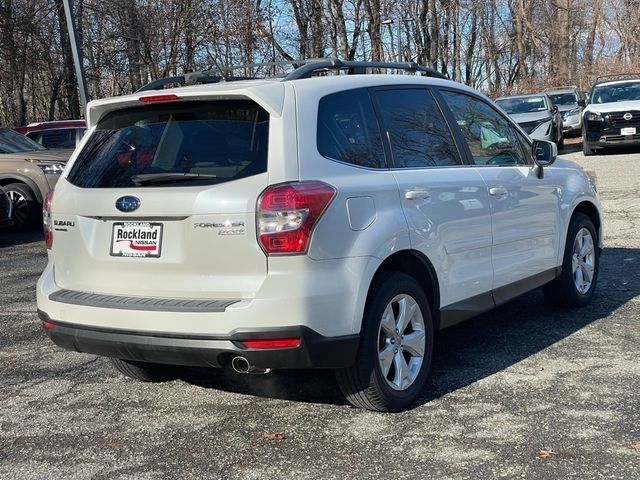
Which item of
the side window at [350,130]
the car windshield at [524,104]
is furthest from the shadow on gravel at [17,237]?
the car windshield at [524,104]

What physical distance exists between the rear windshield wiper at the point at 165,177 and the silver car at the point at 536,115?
17.5m

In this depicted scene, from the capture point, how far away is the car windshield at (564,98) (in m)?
27.8

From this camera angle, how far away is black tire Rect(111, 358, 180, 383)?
495cm

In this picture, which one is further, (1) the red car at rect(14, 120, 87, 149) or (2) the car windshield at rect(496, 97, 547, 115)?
(2) the car windshield at rect(496, 97, 547, 115)

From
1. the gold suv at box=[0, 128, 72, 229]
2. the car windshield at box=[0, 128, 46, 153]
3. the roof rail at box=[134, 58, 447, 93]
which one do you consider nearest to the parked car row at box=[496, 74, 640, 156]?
the car windshield at box=[0, 128, 46, 153]

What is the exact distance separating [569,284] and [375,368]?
265cm

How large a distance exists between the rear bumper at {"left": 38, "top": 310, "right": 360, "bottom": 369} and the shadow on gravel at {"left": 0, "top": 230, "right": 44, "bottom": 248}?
28.5 feet

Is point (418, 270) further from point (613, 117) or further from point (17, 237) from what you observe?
point (613, 117)

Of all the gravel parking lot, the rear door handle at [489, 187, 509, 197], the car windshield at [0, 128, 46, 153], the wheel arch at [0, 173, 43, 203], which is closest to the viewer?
the gravel parking lot

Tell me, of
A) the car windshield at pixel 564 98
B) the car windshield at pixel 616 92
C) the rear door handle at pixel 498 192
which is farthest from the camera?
the car windshield at pixel 564 98

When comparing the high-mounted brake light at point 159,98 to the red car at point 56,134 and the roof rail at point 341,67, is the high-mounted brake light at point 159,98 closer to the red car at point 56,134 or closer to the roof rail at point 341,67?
the roof rail at point 341,67

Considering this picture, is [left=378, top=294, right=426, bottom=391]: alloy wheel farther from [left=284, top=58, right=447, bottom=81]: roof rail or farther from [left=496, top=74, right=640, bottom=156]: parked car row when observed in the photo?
[left=496, top=74, right=640, bottom=156]: parked car row

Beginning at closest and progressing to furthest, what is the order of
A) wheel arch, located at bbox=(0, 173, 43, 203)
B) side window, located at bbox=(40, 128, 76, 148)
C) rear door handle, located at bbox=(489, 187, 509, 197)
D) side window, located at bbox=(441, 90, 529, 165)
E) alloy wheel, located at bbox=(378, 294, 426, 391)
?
alloy wheel, located at bbox=(378, 294, 426, 391), rear door handle, located at bbox=(489, 187, 509, 197), side window, located at bbox=(441, 90, 529, 165), wheel arch, located at bbox=(0, 173, 43, 203), side window, located at bbox=(40, 128, 76, 148)

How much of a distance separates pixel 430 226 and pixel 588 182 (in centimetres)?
252
